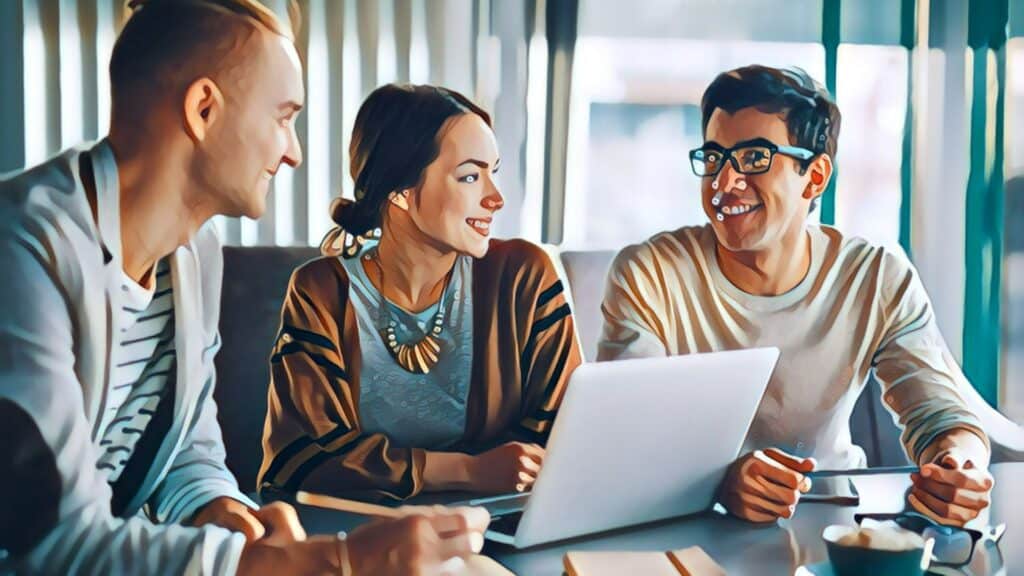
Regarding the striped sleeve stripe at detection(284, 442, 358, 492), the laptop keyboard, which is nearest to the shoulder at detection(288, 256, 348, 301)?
the striped sleeve stripe at detection(284, 442, 358, 492)

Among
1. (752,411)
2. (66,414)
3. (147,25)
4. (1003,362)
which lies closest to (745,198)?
(752,411)

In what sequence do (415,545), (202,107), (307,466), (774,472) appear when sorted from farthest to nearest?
(307,466) → (774,472) → (202,107) → (415,545)

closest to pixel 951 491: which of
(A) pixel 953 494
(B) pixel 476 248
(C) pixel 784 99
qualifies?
(A) pixel 953 494

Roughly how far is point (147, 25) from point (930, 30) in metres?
1.27

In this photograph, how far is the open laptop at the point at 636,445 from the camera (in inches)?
48.7

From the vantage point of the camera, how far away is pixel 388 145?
4.88 feet

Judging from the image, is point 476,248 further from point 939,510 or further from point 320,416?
point 939,510

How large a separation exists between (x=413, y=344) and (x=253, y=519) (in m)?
0.36

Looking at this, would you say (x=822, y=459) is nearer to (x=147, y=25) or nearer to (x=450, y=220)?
(x=450, y=220)

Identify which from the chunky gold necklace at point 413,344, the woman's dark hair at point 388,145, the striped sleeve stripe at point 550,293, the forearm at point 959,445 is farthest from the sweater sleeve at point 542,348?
the forearm at point 959,445

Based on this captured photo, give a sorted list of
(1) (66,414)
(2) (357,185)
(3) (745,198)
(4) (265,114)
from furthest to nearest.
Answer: (3) (745,198) < (2) (357,185) < (4) (265,114) < (1) (66,414)

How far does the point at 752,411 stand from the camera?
138 cm

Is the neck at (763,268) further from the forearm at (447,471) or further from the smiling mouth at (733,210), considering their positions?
the forearm at (447,471)

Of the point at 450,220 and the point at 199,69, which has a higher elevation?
the point at 199,69
